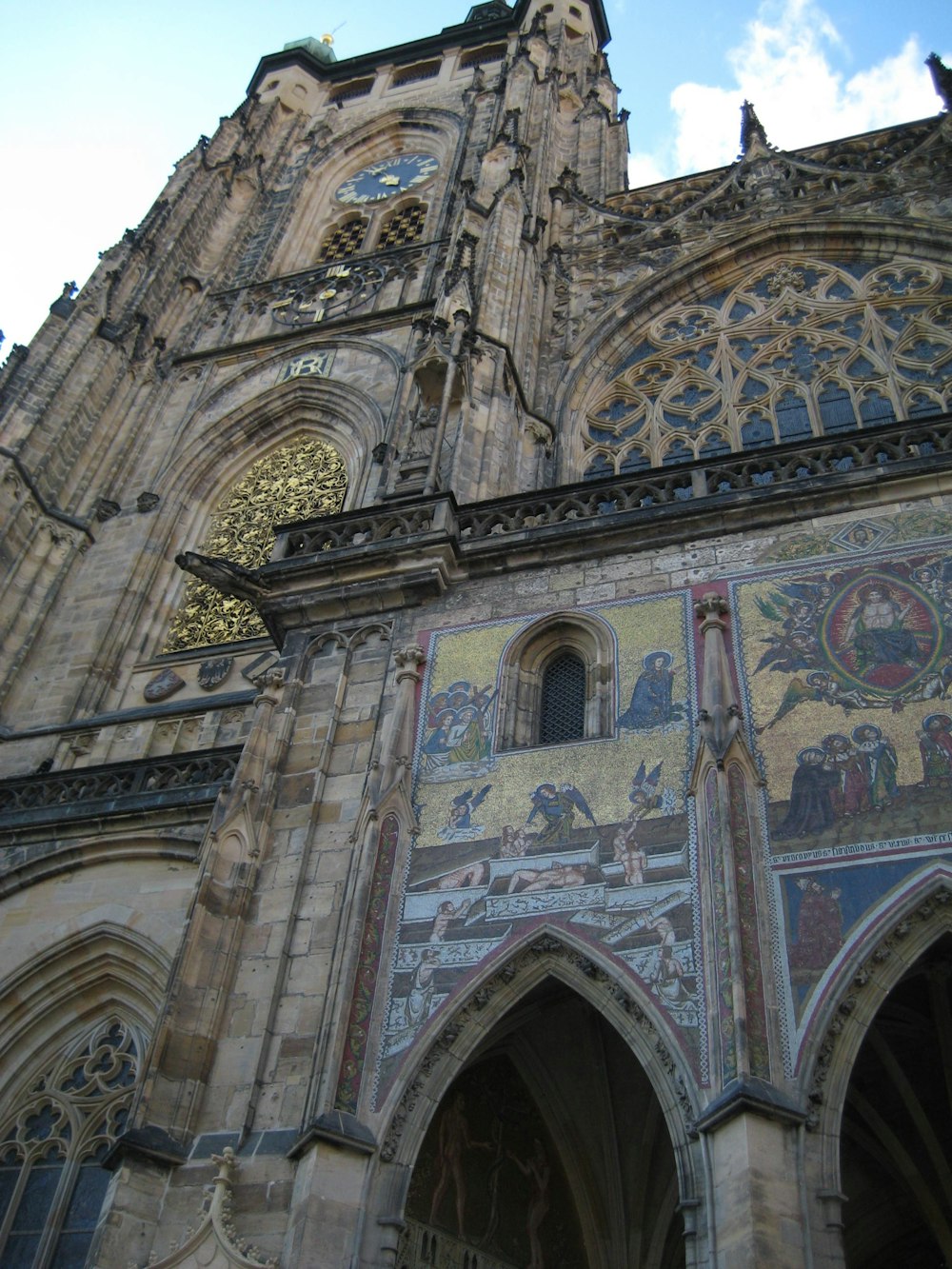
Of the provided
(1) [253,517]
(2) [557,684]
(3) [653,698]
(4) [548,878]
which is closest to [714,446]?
(1) [253,517]

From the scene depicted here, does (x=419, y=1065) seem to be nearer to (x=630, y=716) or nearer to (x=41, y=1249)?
(x=630, y=716)

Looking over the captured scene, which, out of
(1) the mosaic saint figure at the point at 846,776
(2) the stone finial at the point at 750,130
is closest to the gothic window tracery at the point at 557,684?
(1) the mosaic saint figure at the point at 846,776

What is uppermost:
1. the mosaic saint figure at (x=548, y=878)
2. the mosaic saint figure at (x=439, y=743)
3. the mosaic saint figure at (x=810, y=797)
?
the mosaic saint figure at (x=439, y=743)

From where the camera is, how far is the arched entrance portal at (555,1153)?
8867 mm

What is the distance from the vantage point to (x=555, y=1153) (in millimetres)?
9398

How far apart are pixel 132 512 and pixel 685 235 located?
7.97m

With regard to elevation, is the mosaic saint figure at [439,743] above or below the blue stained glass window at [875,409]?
below

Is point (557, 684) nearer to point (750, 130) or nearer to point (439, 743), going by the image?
point (439, 743)

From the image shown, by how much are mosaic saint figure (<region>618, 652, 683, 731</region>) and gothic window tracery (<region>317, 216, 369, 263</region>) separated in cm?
1383

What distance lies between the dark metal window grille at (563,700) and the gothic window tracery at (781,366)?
5.22m

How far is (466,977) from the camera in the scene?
25.8 feet

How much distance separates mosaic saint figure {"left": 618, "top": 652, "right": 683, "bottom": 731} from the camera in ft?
29.4

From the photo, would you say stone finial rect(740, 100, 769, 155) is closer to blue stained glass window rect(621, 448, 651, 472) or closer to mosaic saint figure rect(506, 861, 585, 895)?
blue stained glass window rect(621, 448, 651, 472)

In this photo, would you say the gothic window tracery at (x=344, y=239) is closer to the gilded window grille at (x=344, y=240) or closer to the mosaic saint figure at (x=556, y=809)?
the gilded window grille at (x=344, y=240)
